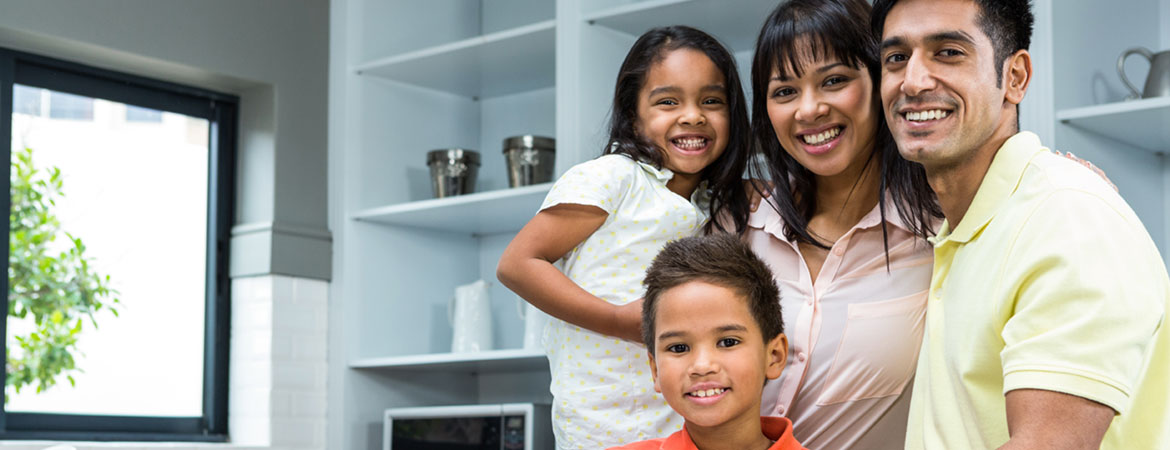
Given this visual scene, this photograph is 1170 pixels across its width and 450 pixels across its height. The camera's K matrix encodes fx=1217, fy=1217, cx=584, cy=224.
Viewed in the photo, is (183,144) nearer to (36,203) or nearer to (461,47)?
(36,203)

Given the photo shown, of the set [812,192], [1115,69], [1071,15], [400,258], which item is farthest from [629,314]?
[400,258]

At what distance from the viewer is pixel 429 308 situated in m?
3.61

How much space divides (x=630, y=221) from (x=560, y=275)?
0.17 m

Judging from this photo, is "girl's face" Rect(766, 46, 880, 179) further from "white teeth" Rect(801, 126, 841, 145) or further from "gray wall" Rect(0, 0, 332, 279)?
"gray wall" Rect(0, 0, 332, 279)

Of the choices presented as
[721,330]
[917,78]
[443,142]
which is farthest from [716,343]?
[443,142]

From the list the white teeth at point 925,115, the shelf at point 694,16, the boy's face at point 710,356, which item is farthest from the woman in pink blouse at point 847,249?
the shelf at point 694,16

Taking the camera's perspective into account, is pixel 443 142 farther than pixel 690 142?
Yes

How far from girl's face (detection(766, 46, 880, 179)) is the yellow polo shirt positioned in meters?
0.45

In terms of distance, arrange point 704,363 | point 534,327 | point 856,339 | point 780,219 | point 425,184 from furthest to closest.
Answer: point 425,184 → point 534,327 → point 780,219 → point 856,339 → point 704,363

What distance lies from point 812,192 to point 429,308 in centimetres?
201

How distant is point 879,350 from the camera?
1.60 meters

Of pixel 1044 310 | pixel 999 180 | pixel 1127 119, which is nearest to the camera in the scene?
pixel 1044 310

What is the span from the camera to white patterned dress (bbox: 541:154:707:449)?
6.32 feet

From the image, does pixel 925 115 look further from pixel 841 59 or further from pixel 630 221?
pixel 630 221
